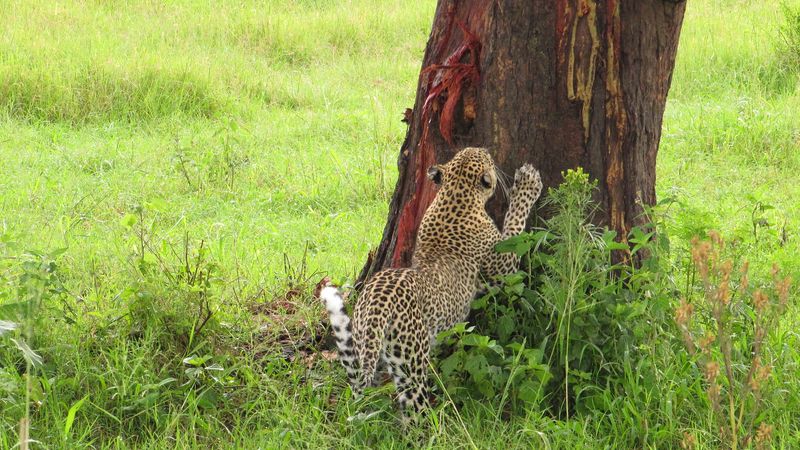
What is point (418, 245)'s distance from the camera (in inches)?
199

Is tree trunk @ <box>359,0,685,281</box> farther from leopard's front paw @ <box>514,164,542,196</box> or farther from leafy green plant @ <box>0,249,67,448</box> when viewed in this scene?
leafy green plant @ <box>0,249,67,448</box>

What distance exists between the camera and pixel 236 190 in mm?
7719

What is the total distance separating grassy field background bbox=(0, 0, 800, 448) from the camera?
4.39m

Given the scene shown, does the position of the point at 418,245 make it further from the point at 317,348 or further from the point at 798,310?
the point at 798,310

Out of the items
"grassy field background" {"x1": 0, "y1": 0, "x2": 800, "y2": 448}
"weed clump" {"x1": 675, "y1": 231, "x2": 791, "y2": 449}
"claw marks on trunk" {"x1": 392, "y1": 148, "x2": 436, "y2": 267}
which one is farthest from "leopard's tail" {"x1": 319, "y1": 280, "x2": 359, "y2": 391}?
"weed clump" {"x1": 675, "y1": 231, "x2": 791, "y2": 449}

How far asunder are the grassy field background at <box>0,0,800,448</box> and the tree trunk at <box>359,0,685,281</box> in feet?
1.23

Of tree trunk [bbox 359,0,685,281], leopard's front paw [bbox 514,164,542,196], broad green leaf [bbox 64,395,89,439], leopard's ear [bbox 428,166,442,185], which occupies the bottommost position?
broad green leaf [bbox 64,395,89,439]

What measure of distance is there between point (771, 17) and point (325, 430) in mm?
8909

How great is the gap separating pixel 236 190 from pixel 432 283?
3395mm

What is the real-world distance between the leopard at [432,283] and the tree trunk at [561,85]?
16cm

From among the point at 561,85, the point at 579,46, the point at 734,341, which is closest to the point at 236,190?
Result: the point at 561,85

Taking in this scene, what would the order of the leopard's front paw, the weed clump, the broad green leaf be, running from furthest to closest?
the leopard's front paw
the broad green leaf
the weed clump

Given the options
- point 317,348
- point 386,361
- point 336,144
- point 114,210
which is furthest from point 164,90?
point 386,361

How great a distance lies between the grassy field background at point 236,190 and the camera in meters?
4.39
